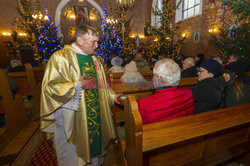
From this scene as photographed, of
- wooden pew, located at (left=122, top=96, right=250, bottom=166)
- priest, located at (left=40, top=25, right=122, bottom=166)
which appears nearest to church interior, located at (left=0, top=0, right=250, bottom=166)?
wooden pew, located at (left=122, top=96, right=250, bottom=166)

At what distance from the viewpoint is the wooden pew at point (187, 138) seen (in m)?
0.91

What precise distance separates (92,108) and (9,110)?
2253mm

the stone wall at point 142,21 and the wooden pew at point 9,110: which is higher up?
the stone wall at point 142,21

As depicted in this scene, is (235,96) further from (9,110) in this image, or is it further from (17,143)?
(9,110)

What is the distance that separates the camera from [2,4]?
1059 centimetres

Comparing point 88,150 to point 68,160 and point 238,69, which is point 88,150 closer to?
point 68,160

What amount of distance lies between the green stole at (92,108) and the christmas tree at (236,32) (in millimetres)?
6027

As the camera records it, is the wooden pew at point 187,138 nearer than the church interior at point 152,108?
Yes

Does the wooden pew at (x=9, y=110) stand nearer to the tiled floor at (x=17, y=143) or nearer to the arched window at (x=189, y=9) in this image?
the tiled floor at (x=17, y=143)

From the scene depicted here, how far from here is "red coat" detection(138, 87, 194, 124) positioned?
1175 millimetres

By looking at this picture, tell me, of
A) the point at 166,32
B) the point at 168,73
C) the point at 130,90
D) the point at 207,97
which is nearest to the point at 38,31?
the point at 166,32

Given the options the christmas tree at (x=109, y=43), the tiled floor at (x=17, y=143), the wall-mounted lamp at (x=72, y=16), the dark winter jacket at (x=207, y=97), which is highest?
the wall-mounted lamp at (x=72, y=16)

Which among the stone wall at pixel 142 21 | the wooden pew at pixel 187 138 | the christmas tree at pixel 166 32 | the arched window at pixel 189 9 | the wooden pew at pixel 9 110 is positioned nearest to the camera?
the wooden pew at pixel 187 138

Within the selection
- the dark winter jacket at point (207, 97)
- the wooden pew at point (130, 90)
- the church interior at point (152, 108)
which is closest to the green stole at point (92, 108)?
the church interior at point (152, 108)
